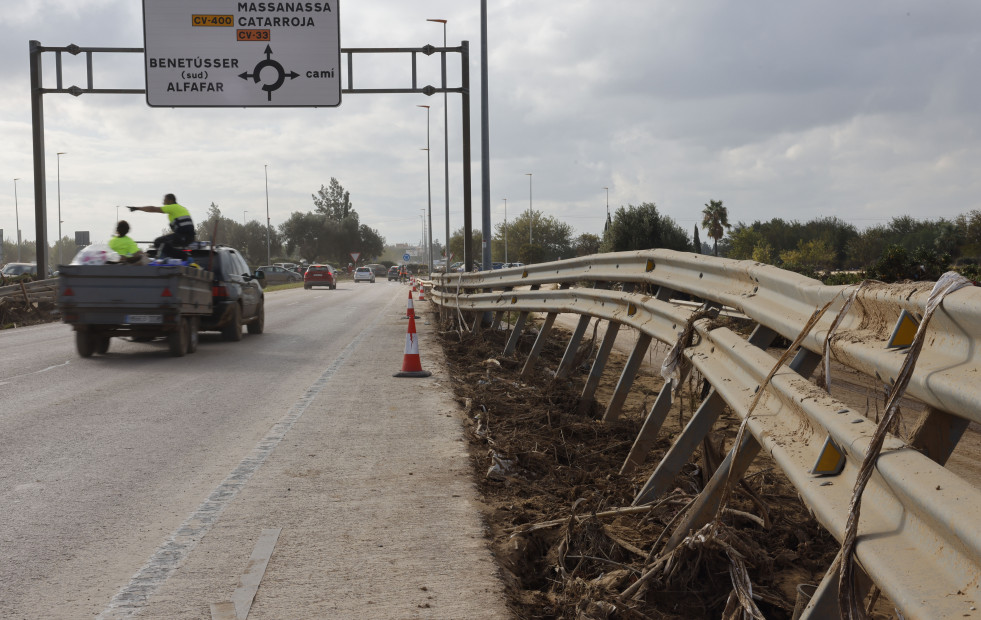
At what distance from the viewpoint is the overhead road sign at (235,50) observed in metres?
22.5

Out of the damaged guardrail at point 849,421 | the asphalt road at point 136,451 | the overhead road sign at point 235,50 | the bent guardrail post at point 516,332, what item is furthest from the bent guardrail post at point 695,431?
the overhead road sign at point 235,50

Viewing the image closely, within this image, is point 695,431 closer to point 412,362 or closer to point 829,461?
point 829,461

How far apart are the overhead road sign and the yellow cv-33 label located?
0.02m

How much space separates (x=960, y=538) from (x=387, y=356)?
41.6 feet

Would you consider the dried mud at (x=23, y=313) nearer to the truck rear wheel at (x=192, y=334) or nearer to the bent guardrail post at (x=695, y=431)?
the truck rear wheel at (x=192, y=334)

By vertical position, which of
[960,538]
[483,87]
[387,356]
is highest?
[483,87]

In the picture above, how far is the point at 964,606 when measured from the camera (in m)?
1.95

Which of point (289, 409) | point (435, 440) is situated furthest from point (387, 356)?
point (435, 440)

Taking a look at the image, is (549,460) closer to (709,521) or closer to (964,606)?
(709,521)

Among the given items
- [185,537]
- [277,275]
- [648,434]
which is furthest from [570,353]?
[277,275]

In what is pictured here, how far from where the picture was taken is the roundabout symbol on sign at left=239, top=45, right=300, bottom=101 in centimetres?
2266

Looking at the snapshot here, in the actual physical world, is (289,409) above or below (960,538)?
below

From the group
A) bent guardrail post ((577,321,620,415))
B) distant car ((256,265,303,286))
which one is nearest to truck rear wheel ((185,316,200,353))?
bent guardrail post ((577,321,620,415))

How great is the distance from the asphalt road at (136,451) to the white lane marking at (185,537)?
0.5 inches
